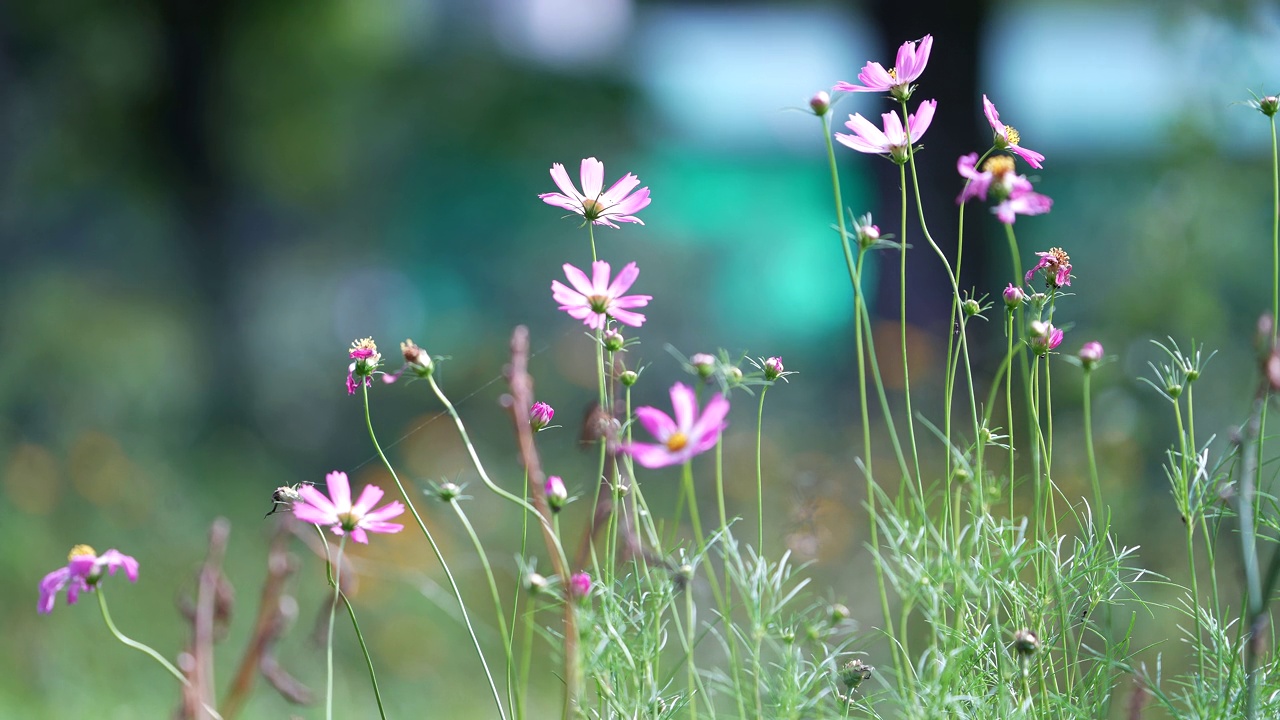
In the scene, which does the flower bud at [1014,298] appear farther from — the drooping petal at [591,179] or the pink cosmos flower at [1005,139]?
the drooping petal at [591,179]

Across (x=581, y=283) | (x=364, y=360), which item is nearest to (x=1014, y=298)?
(x=581, y=283)

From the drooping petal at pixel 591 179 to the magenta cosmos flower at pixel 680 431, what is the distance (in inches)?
6.9

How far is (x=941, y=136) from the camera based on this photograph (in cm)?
254

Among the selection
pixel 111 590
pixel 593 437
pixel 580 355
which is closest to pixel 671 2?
pixel 580 355

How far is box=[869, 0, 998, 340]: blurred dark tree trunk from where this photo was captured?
2.53 meters

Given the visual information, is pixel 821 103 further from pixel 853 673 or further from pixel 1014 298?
pixel 853 673

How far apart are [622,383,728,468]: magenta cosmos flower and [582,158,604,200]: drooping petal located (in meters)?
0.18

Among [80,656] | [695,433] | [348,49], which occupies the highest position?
[695,433]

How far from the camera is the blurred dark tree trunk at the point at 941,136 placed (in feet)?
8.30

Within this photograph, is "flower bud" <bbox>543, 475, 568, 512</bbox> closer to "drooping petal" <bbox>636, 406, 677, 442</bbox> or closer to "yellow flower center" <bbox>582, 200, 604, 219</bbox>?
"drooping petal" <bbox>636, 406, 677, 442</bbox>

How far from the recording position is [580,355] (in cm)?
266

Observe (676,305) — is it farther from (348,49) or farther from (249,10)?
(249,10)

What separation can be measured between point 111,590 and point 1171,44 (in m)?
2.32

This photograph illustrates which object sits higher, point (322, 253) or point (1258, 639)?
point (1258, 639)
